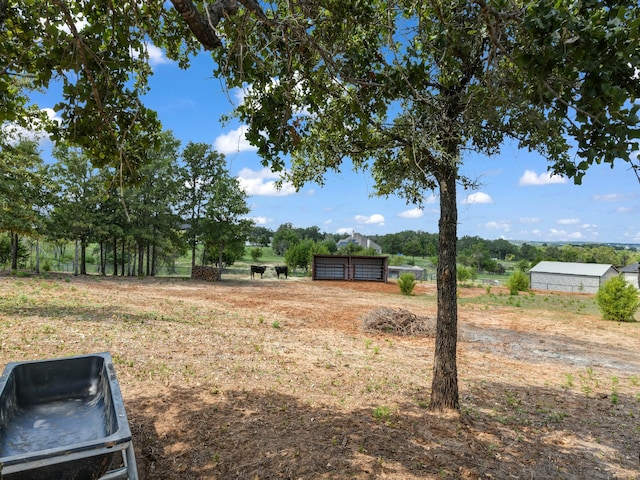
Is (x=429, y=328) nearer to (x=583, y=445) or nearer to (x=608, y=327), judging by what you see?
(x=583, y=445)

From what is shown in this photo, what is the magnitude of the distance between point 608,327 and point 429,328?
8595 millimetres

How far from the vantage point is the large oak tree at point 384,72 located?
1.90 metres

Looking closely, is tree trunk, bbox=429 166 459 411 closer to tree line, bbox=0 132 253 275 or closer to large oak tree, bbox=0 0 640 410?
large oak tree, bbox=0 0 640 410

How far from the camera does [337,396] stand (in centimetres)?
568

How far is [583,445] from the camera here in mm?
4547

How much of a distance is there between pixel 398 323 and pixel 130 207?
21.1 metres

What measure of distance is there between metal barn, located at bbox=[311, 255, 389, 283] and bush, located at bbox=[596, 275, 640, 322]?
18.6 m

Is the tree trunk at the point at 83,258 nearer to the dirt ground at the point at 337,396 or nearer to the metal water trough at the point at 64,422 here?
the dirt ground at the point at 337,396

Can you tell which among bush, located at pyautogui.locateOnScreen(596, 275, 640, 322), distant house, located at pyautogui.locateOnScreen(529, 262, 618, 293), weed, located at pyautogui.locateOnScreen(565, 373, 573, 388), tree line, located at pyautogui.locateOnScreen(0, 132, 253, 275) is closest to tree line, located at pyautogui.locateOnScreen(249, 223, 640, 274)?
tree line, located at pyautogui.locateOnScreen(0, 132, 253, 275)

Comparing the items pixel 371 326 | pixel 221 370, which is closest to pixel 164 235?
pixel 371 326

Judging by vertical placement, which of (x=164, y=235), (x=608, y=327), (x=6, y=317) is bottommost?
(x=608, y=327)

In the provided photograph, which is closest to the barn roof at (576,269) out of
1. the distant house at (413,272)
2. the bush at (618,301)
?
the distant house at (413,272)

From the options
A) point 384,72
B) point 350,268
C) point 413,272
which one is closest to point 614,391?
point 384,72

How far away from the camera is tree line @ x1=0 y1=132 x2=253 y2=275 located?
67.1ft
